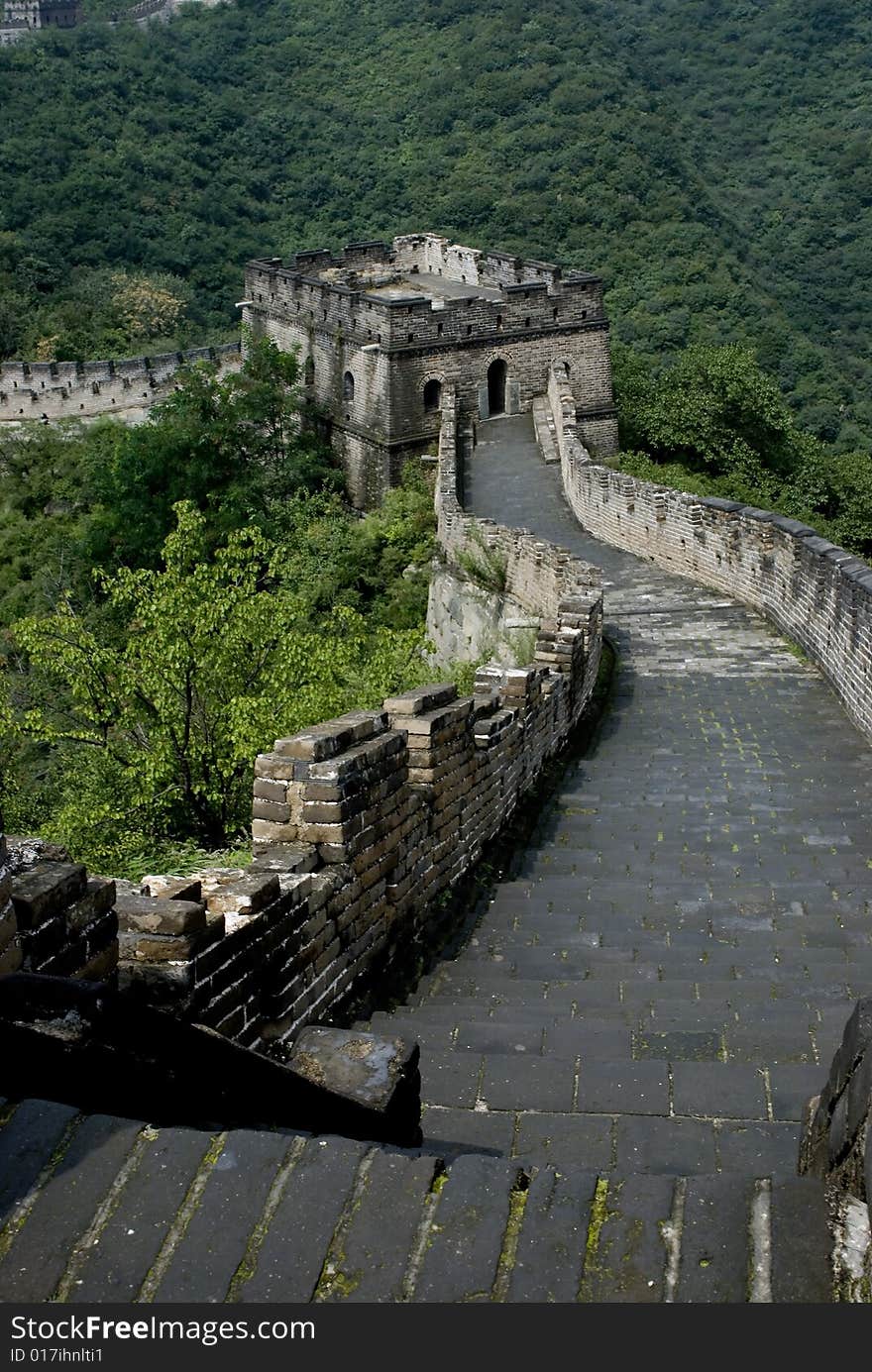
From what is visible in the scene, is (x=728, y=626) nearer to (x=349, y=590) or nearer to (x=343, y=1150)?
(x=349, y=590)

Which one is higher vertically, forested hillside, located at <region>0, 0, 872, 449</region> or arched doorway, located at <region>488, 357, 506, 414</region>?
forested hillside, located at <region>0, 0, 872, 449</region>

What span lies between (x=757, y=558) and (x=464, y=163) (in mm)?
41527

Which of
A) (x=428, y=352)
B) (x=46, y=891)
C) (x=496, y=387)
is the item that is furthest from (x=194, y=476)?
(x=46, y=891)

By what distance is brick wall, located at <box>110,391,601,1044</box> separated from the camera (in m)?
4.46

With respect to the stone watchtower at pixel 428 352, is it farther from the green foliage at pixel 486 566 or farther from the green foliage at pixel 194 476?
the green foliage at pixel 486 566

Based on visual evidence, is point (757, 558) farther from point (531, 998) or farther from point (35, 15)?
point (35, 15)

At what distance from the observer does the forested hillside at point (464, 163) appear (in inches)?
1797

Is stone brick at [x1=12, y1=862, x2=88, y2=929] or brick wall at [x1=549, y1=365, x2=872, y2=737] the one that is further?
brick wall at [x1=549, y1=365, x2=872, y2=737]

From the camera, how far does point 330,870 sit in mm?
5723

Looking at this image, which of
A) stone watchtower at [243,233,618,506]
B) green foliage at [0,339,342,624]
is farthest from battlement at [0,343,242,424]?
stone watchtower at [243,233,618,506]

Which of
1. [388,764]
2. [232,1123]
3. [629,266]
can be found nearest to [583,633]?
[388,764]

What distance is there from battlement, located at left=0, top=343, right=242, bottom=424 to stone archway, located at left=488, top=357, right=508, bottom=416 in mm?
12445

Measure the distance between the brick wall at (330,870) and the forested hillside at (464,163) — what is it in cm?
3327

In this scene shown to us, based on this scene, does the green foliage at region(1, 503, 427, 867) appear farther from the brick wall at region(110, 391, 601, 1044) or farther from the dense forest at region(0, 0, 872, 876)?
the brick wall at region(110, 391, 601, 1044)
